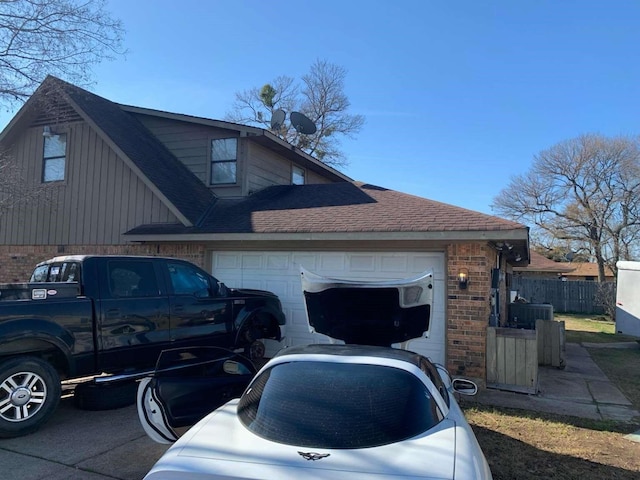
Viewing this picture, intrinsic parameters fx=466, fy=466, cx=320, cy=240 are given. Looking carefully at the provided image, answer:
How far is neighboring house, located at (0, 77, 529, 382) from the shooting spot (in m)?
7.80

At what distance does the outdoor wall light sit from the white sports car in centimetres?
361

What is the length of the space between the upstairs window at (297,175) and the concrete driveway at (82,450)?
31.3 ft

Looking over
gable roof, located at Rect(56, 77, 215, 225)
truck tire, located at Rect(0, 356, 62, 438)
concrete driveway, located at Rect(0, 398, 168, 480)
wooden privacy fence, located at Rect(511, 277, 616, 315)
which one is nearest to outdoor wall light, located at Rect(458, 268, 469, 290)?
concrete driveway, located at Rect(0, 398, 168, 480)

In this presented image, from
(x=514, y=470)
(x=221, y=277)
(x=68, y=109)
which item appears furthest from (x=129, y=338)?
(x=68, y=109)

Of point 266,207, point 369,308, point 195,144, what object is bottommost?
point 369,308

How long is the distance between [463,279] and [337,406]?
17.4 feet

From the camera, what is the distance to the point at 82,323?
18.4ft

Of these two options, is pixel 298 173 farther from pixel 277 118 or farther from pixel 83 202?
pixel 83 202

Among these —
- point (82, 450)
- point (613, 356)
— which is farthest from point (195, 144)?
point (613, 356)

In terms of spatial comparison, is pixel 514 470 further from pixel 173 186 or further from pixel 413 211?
pixel 173 186

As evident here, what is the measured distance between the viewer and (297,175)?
14.7 meters

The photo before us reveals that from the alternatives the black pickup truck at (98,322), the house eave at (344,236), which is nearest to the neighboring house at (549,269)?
the house eave at (344,236)

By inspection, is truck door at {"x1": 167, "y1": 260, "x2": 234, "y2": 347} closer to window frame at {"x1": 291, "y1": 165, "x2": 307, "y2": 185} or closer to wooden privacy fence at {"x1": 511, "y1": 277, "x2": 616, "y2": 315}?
window frame at {"x1": 291, "y1": 165, "x2": 307, "y2": 185}

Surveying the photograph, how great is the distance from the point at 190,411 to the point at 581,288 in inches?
1068
